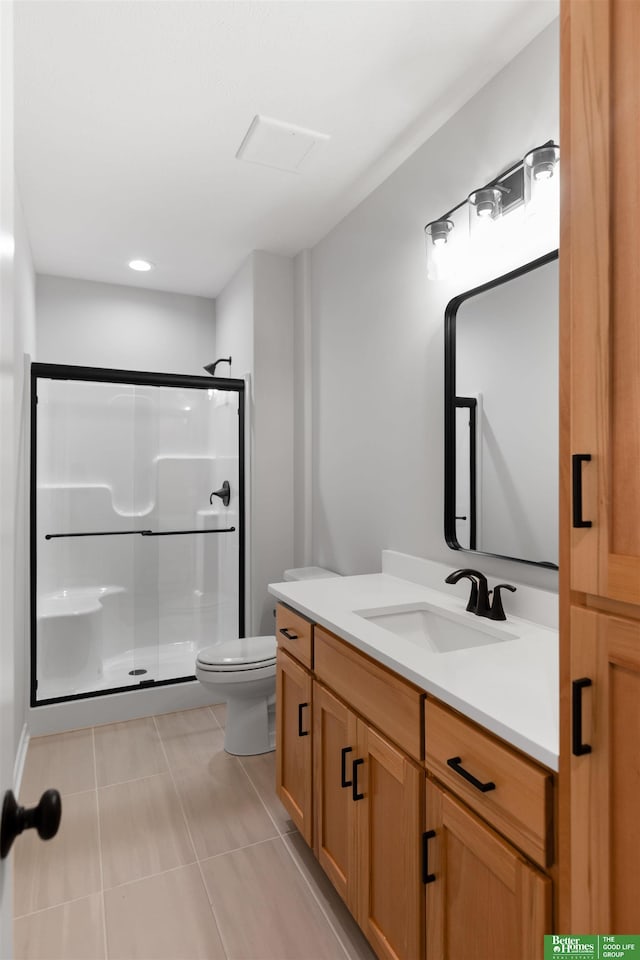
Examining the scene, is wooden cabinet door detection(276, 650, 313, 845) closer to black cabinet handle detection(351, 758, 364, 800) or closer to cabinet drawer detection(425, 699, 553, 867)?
black cabinet handle detection(351, 758, 364, 800)

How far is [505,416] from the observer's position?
1.72 m

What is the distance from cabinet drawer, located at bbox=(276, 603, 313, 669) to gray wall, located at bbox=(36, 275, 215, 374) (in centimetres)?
256

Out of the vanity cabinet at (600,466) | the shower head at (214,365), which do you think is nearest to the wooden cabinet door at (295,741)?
the vanity cabinet at (600,466)

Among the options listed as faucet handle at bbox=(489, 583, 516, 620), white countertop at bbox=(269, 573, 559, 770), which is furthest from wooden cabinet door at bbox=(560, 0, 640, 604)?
faucet handle at bbox=(489, 583, 516, 620)

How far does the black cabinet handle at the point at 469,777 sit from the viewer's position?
3.27ft

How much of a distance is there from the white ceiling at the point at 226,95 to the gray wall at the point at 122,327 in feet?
2.77

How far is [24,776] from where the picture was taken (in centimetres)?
236

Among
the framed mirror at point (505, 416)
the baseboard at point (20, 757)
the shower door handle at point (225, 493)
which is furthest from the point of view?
the shower door handle at point (225, 493)

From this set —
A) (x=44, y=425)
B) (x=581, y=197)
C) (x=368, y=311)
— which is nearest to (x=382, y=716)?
(x=581, y=197)

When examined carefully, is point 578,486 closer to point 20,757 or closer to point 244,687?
point 244,687

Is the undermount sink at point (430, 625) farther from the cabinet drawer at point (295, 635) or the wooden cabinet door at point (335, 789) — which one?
the wooden cabinet door at point (335, 789)

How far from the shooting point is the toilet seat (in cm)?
242

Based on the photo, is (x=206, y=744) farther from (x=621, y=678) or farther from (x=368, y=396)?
(x=621, y=678)

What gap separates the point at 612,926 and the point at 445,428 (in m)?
1.45
